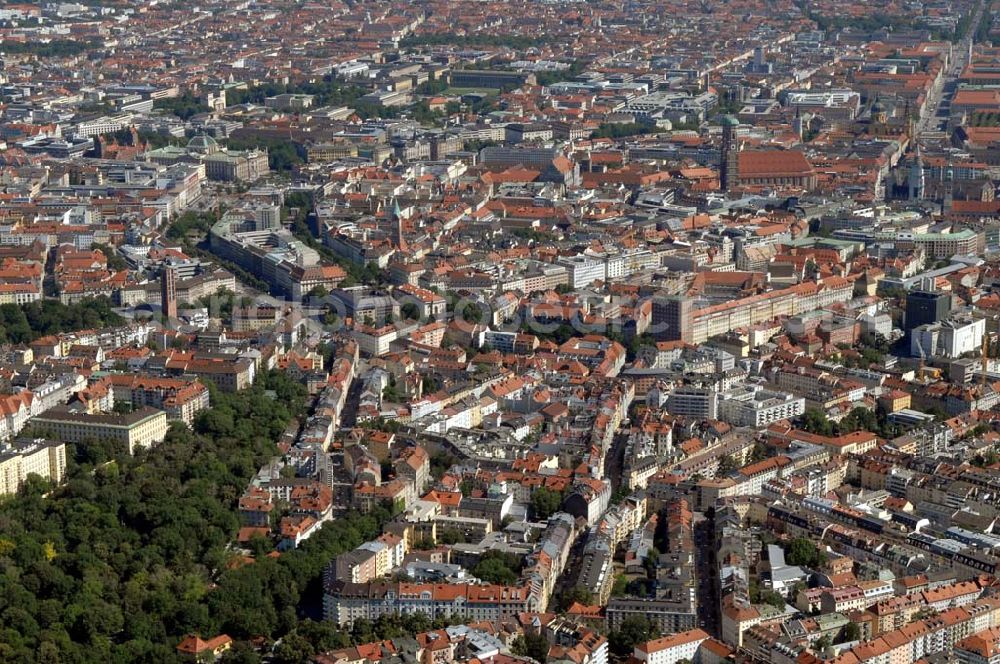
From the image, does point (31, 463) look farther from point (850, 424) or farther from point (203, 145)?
point (203, 145)

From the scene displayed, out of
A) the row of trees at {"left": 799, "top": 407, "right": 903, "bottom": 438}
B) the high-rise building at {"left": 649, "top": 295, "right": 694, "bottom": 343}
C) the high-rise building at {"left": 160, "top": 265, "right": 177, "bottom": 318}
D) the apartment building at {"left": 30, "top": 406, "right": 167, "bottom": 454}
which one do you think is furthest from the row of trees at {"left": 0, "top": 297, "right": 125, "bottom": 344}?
the row of trees at {"left": 799, "top": 407, "right": 903, "bottom": 438}

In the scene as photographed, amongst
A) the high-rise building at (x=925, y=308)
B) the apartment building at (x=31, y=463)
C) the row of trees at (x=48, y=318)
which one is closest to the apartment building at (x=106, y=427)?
the apartment building at (x=31, y=463)

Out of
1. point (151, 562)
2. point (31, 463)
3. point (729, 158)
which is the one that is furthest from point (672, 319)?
point (729, 158)

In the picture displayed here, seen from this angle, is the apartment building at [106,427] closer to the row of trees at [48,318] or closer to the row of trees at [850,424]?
the row of trees at [48,318]

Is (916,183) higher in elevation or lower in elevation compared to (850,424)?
higher

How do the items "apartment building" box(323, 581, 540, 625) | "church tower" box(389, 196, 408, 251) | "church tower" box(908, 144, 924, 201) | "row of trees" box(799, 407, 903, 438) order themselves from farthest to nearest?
1. "church tower" box(908, 144, 924, 201)
2. "church tower" box(389, 196, 408, 251)
3. "row of trees" box(799, 407, 903, 438)
4. "apartment building" box(323, 581, 540, 625)

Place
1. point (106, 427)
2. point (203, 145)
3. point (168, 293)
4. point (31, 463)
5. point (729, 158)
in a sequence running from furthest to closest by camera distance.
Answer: point (203, 145), point (729, 158), point (168, 293), point (106, 427), point (31, 463)

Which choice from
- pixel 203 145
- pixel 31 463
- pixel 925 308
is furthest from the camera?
pixel 203 145

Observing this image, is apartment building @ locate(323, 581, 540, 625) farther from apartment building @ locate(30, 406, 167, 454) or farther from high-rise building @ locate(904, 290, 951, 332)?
high-rise building @ locate(904, 290, 951, 332)
